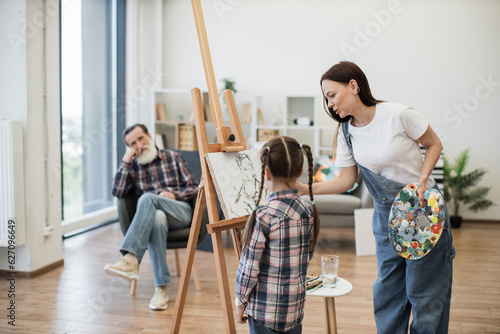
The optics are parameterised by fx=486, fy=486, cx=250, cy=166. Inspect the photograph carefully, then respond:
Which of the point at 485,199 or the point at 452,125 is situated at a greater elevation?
the point at 452,125

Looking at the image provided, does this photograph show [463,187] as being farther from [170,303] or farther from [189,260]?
[189,260]

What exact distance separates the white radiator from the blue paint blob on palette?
247 centimetres

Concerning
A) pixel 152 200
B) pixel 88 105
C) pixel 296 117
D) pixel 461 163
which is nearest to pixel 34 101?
pixel 152 200

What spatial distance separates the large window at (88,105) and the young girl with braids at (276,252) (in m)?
3.46

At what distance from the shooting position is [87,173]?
498 centimetres

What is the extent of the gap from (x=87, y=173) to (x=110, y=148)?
537mm

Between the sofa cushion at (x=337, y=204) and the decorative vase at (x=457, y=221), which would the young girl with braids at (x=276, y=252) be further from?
the decorative vase at (x=457, y=221)

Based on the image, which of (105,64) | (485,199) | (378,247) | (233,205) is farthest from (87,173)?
(485,199)

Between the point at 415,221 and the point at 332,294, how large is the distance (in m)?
0.42

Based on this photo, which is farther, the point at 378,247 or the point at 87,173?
the point at 87,173

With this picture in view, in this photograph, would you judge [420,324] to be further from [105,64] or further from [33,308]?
[105,64]

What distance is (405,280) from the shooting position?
1772mm

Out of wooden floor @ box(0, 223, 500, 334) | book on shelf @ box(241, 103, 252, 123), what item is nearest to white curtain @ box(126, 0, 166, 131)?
book on shelf @ box(241, 103, 252, 123)

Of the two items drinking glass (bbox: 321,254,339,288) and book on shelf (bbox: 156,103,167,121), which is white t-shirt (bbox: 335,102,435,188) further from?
book on shelf (bbox: 156,103,167,121)
